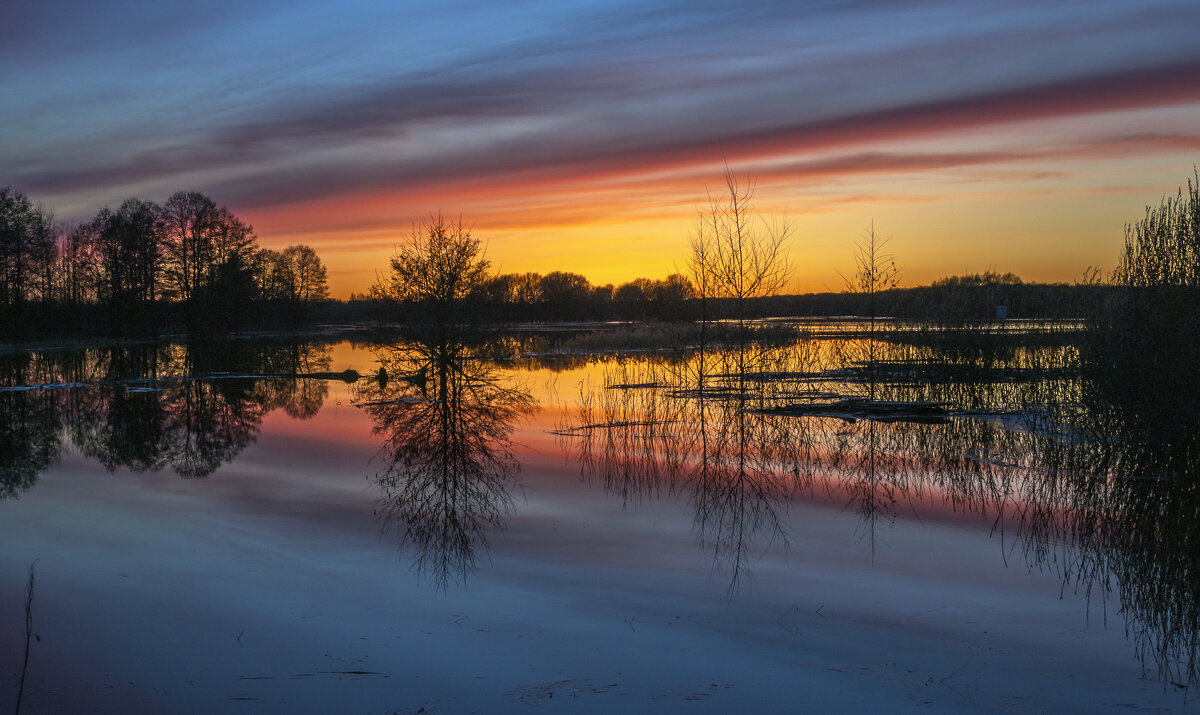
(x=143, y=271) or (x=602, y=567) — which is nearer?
(x=602, y=567)

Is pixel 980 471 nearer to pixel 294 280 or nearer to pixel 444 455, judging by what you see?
pixel 444 455

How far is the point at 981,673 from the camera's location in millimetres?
5445

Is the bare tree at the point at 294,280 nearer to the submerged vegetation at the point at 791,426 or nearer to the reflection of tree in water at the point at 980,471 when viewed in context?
the submerged vegetation at the point at 791,426

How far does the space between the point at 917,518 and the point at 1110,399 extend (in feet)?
23.1

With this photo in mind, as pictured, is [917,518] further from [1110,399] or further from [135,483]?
[135,483]

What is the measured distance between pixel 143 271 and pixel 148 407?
4325 centimetres

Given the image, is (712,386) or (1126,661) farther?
(712,386)

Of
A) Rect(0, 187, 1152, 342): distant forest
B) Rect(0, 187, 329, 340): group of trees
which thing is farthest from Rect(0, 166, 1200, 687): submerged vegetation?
Rect(0, 187, 329, 340): group of trees

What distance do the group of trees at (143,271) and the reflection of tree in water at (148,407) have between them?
1597 cm

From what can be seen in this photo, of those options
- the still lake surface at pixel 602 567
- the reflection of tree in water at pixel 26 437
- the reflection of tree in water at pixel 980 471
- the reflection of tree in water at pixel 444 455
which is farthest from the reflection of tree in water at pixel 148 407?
the reflection of tree in water at pixel 980 471

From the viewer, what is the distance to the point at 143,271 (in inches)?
2340

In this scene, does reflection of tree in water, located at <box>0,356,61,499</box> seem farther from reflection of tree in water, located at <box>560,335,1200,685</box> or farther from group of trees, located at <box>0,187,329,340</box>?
group of trees, located at <box>0,187,329,340</box>

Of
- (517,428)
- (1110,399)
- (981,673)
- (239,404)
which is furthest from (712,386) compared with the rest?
(981,673)

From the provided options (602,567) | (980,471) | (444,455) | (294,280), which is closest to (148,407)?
(444,455)
